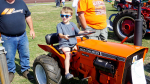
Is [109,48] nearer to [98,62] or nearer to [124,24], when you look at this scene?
[98,62]

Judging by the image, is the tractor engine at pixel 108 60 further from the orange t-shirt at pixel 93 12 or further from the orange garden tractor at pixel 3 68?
the orange garden tractor at pixel 3 68

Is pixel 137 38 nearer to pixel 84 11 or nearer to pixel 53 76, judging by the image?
pixel 84 11

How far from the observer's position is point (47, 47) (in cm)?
320

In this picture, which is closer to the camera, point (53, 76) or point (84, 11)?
point (53, 76)

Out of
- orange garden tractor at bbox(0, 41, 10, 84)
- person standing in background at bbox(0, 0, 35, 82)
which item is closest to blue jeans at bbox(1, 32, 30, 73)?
person standing in background at bbox(0, 0, 35, 82)

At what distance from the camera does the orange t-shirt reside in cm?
316

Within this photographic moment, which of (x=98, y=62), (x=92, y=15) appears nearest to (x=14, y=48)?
(x=92, y=15)

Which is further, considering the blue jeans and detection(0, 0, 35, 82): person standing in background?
the blue jeans

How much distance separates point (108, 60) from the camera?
227 cm

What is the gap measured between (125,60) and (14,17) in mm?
2200

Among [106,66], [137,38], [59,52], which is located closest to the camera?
[106,66]

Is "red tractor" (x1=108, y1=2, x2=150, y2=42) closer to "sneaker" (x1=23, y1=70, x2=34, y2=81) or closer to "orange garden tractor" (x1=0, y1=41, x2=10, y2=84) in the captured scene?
"sneaker" (x1=23, y1=70, x2=34, y2=81)

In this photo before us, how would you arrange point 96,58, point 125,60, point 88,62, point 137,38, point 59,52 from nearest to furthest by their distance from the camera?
point 125,60
point 96,58
point 88,62
point 137,38
point 59,52

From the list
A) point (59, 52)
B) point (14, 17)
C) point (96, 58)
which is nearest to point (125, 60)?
point (96, 58)
